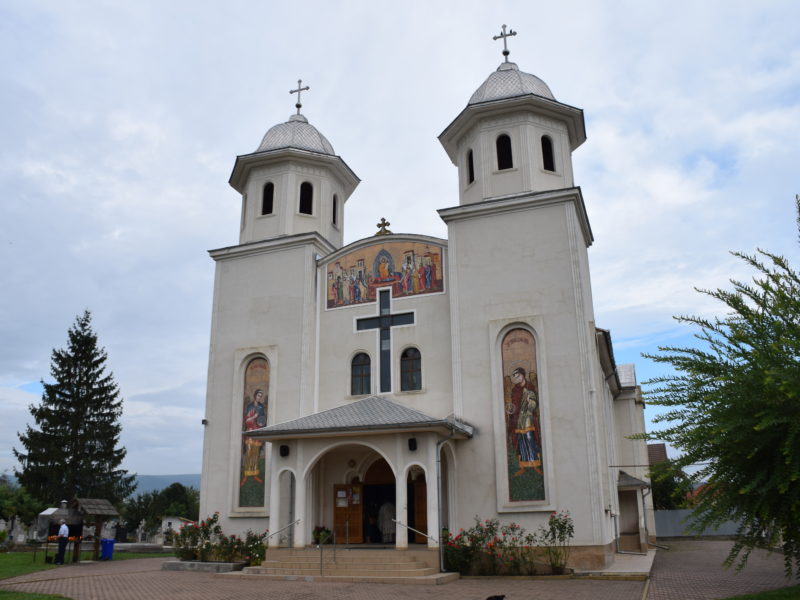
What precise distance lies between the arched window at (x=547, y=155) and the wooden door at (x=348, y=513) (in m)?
10.7

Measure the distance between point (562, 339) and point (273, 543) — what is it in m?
8.95

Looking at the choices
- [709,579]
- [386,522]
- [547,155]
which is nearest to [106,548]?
[386,522]


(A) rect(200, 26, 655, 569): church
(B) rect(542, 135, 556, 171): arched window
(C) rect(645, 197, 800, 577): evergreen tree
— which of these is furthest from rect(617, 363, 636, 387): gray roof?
(C) rect(645, 197, 800, 577): evergreen tree

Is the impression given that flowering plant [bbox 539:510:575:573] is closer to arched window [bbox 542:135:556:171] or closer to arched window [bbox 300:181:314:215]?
arched window [bbox 542:135:556:171]

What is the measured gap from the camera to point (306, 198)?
2281 cm

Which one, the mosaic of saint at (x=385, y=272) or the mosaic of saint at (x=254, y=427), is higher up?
the mosaic of saint at (x=385, y=272)

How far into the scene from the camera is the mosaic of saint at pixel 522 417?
54.0 ft

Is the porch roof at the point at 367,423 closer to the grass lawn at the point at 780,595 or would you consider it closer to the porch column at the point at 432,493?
the porch column at the point at 432,493

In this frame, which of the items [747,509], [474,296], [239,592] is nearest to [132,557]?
[239,592]

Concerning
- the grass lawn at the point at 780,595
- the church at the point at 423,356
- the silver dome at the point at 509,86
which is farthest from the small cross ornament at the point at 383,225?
the grass lawn at the point at 780,595

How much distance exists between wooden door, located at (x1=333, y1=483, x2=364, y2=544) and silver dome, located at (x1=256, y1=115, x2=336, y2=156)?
11.1 m

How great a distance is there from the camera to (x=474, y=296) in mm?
18547

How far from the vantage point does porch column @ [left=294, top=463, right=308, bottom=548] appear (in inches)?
656

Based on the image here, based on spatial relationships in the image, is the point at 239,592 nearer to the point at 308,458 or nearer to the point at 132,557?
the point at 308,458
